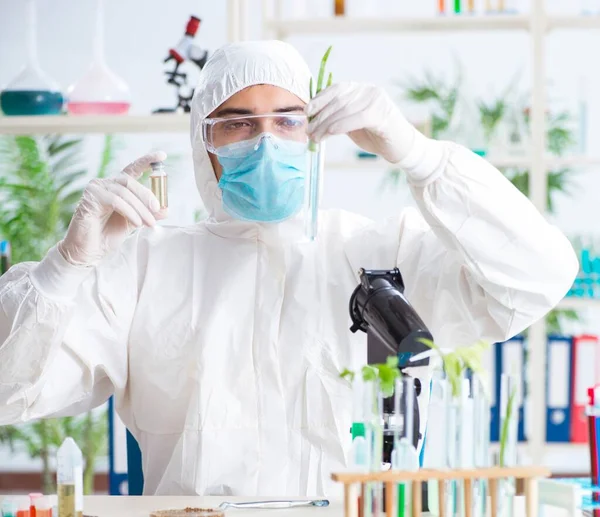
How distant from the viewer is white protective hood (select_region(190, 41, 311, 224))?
5.94ft

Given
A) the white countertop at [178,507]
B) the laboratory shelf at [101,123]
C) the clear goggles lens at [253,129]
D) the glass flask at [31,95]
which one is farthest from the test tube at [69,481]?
the glass flask at [31,95]

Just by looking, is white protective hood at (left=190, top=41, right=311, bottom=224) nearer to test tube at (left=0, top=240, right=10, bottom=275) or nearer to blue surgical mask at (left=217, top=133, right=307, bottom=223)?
Result: blue surgical mask at (left=217, top=133, right=307, bottom=223)

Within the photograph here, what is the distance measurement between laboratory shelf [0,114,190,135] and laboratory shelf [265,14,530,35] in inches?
24.5

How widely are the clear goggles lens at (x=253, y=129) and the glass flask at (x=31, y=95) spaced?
40.6 inches

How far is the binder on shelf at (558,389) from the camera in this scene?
9.87 feet

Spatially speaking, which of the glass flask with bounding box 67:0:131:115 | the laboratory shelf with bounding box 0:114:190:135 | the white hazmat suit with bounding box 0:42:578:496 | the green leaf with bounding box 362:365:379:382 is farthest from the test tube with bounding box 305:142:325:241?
the glass flask with bounding box 67:0:131:115

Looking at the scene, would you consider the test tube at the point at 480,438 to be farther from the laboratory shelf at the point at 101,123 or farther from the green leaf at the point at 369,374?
the laboratory shelf at the point at 101,123

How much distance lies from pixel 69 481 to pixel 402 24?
7.18 ft

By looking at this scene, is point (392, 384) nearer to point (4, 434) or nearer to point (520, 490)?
point (520, 490)

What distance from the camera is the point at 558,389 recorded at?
9.90 feet

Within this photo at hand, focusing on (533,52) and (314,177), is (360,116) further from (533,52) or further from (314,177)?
(533,52)

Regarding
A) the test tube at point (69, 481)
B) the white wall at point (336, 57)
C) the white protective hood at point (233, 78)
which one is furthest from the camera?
the white wall at point (336, 57)

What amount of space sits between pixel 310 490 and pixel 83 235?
2.05 ft

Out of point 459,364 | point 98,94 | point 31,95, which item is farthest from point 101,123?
point 459,364
